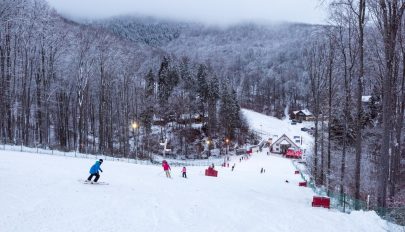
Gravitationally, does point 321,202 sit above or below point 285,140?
above

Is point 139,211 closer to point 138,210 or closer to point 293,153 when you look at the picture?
point 138,210

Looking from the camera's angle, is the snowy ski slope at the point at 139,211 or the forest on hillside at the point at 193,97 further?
the forest on hillside at the point at 193,97

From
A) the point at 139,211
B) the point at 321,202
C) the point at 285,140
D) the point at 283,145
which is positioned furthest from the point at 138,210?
the point at 283,145

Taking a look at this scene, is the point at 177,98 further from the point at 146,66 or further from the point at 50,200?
the point at 50,200

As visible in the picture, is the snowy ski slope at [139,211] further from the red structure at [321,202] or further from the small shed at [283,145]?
the small shed at [283,145]

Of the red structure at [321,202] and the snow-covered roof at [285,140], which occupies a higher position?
the red structure at [321,202]

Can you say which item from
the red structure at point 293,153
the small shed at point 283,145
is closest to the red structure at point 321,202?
the red structure at point 293,153

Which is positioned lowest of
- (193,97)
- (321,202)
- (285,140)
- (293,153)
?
(293,153)

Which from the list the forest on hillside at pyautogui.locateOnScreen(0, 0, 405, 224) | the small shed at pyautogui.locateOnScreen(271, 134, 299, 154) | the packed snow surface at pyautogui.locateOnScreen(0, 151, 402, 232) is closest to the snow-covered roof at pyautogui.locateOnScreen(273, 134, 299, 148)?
the small shed at pyautogui.locateOnScreen(271, 134, 299, 154)

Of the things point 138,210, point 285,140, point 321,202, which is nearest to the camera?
point 138,210

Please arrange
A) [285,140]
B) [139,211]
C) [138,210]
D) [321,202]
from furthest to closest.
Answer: [285,140], [321,202], [138,210], [139,211]
